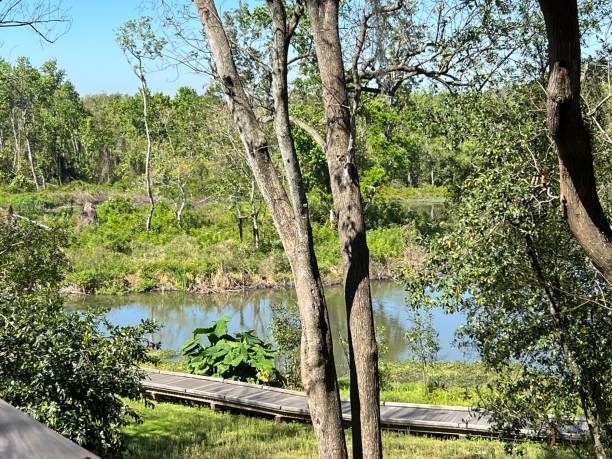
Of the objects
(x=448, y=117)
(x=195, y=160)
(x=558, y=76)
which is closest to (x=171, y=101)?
(x=195, y=160)

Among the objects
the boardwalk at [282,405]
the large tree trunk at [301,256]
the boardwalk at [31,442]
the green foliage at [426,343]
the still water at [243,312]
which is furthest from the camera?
the still water at [243,312]

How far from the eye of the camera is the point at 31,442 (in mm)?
1155

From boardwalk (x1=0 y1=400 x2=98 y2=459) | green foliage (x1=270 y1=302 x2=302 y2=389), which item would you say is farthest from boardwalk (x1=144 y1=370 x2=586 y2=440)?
boardwalk (x1=0 y1=400 x2=98 y2=459)

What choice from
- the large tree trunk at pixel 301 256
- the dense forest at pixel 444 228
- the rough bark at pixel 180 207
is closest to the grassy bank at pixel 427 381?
the dense forest at pixel 444 228

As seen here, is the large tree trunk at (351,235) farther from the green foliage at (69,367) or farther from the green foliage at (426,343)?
the green foliage at (426,343)

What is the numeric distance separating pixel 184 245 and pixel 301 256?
24.1 meters

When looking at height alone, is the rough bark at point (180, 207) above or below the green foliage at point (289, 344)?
above

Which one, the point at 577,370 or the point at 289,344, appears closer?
the point at 577,370

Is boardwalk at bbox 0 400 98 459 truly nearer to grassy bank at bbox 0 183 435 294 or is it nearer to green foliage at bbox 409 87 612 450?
green foliage at bbox 409 87 612 450

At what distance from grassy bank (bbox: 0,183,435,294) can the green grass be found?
38.4ft

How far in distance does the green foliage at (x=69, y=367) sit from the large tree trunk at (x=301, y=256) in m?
2.44

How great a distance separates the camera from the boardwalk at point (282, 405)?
8.93 meters

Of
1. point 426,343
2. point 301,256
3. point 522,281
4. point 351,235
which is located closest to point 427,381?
point 426,343

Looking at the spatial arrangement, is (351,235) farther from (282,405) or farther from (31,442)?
(282,405)
